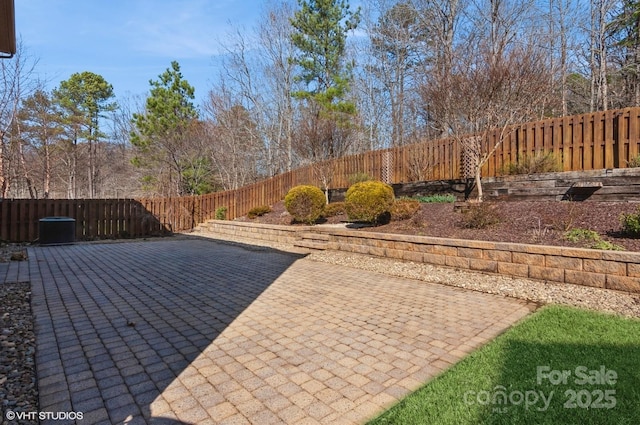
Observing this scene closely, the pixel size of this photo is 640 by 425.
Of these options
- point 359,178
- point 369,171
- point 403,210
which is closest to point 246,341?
point 403,210

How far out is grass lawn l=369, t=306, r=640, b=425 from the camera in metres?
1.91

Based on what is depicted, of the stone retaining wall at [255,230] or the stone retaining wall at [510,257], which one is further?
the stone retaining wall at [255,230]

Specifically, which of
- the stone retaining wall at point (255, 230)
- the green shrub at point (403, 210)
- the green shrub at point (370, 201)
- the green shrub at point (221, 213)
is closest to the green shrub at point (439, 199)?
the green shrub at point (403, 210)

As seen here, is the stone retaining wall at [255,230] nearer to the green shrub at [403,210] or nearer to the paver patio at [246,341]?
the green shrub at [403,210]

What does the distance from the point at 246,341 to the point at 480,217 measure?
16.0 ft

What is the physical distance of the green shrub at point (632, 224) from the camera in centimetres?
459

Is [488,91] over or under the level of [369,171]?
over

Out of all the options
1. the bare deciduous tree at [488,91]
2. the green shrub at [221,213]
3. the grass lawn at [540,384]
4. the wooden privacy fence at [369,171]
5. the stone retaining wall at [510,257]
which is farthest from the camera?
the green shrub at [221,213]

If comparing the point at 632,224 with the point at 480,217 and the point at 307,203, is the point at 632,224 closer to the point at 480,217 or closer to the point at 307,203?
the point at 480,217

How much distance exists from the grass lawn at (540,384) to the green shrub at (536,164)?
5371 millimetres

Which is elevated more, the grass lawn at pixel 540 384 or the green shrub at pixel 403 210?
the green shrub at pixel 403 210

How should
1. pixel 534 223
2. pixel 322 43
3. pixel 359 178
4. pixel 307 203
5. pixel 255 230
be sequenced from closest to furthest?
pixel 534 223, pixel 307 203, pixel 255 230, pixel 359 178, pixel 322 43

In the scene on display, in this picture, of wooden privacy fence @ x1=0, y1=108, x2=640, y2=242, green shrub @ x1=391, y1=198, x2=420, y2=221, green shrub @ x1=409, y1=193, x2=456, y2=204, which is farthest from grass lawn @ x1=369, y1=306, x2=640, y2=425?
green shrub @ x1=409, y1=193, x2=456, y2=204

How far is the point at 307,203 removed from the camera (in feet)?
32.3
